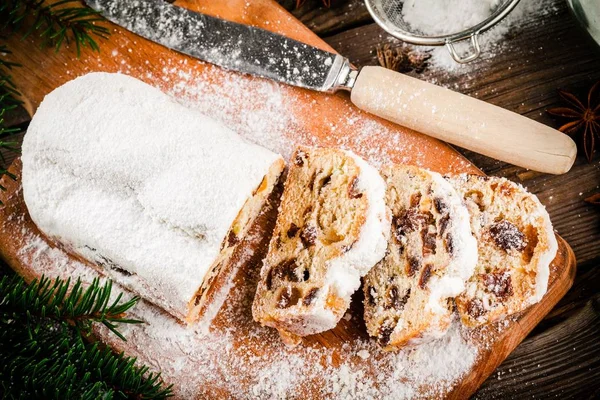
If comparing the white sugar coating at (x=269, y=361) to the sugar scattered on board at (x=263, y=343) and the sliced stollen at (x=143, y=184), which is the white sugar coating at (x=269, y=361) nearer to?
the sugar scattered on board at (x=263, y=343)

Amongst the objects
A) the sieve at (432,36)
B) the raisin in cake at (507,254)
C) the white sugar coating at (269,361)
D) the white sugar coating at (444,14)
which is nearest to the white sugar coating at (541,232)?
the raisin in cake at (507,254)

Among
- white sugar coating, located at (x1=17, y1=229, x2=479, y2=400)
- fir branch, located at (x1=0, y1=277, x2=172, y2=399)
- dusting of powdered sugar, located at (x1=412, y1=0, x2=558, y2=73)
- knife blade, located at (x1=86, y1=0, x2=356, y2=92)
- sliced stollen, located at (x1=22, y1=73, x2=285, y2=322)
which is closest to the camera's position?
fir branch, located at (x1=0, y1=277, x2=172, y2=399)

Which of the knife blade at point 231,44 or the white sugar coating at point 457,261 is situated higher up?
the knife blade at point 231,44

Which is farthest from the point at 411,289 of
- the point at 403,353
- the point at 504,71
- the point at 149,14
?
the point at 149,14

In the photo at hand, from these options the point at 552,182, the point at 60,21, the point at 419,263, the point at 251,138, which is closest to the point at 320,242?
the point at 419,263

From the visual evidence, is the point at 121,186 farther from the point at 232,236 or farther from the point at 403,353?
the point at 403,353

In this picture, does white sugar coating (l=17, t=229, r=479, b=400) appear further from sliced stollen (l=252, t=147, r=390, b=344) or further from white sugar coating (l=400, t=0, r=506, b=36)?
white sugar coating (l=400, t=0, r=506, b=36)

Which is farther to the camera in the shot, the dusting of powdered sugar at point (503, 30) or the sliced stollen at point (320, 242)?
the dusting of powdered sugar at point (503, 30)

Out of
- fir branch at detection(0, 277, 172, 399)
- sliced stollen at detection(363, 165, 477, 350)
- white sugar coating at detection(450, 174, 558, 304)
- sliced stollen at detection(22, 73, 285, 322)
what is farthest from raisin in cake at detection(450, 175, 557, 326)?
fir branch at detection(0, 277, 172, 399)
